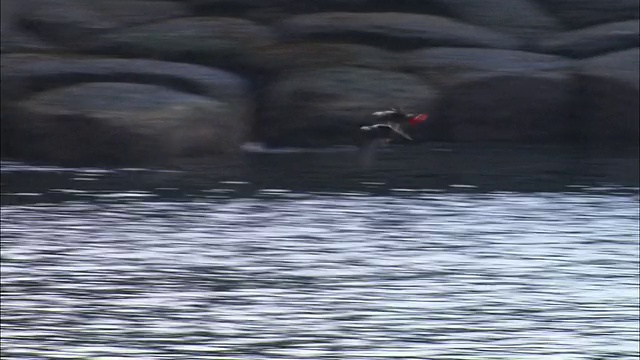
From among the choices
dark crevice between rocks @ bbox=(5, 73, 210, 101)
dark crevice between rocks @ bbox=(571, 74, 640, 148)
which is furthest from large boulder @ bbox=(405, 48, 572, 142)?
dark crevice between rocks @ bbox=(5, 73, 210, 101)

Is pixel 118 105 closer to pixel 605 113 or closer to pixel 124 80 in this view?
pixel 124 80

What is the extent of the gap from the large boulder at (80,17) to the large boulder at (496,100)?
13.3 ft

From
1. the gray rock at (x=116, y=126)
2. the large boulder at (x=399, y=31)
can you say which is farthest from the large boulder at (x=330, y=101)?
the large boulder at (x=399, y=31)

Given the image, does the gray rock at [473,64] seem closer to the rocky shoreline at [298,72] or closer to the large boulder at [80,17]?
the rocky shoreline at [298,72]

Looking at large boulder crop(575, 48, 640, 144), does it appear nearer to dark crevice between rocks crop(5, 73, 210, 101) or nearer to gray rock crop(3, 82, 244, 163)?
gray rock crop(3, 82, 244, 163)

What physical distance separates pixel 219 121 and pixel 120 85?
4.40 ft

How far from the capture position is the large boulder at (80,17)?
19902 mm

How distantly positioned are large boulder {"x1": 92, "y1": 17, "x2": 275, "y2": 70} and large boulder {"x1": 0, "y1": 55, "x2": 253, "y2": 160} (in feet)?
2.90

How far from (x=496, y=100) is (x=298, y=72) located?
102 inches

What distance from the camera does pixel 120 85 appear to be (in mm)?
17719

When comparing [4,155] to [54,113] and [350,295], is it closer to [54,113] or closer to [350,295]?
[54,113]

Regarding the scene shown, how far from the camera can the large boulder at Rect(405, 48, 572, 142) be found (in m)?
18.5

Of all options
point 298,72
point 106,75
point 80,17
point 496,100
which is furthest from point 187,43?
point 496,100

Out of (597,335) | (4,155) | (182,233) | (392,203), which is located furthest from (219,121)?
(597,335)
